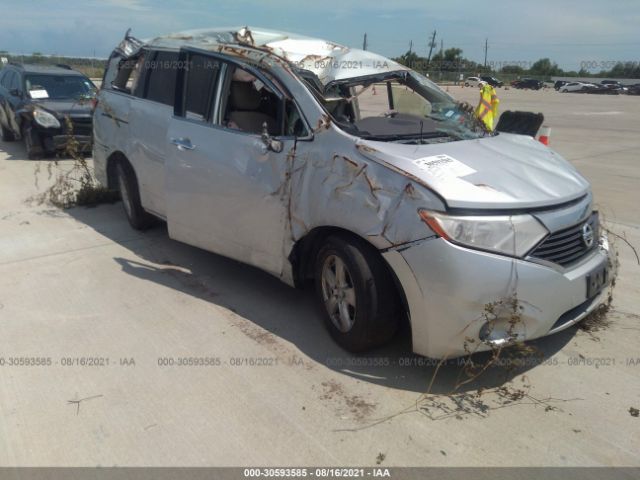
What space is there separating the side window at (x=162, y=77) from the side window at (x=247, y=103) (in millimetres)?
887

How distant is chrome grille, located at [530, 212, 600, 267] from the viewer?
2924 millimetres

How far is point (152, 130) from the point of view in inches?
196

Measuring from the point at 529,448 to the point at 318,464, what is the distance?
1019 millimetres

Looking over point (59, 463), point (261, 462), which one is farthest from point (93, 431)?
point (261, 462)

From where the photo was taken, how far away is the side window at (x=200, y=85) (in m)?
4.28

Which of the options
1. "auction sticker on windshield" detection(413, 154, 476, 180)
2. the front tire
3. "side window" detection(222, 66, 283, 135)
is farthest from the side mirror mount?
"auction sticker on windshield" detection(413, 154, 476, 180)

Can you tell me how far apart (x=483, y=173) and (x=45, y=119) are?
29.4ft

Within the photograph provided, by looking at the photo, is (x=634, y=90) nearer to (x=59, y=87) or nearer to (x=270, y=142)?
(x=59, y=87)

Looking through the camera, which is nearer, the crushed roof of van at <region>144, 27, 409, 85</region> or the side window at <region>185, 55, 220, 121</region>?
the crushed roof of van at <region>144, 27, 409, 85</region>

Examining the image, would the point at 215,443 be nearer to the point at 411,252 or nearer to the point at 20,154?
the point at 411,252

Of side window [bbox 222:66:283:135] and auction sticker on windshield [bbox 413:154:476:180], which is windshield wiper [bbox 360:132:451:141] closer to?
auction sticker on windshield [bbox 413:154:476:180]

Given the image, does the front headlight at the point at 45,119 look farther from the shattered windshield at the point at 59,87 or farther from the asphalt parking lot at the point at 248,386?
the asphalt parking lot at the point at 248,386

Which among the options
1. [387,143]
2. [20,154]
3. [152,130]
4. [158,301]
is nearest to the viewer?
[387,143]

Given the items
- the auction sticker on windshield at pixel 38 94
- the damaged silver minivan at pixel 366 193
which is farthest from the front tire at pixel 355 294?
the auction sticker on windshield at pixel 38 94
